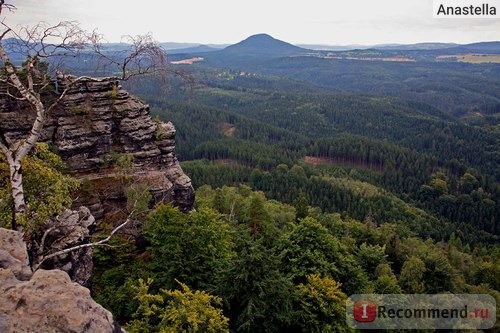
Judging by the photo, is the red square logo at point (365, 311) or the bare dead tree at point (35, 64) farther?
the red square logo at point (365, 311)

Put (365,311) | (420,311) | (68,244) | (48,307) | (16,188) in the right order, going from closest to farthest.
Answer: (48,307), (16,188), (68,244), (365,311), (420,311)

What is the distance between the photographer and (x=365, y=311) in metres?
41.7

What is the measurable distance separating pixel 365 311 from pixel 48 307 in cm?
3528

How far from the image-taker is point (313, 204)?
14962 centimetres

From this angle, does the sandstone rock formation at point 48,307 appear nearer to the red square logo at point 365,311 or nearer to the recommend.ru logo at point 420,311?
the recommend.ru logo at point 420,311

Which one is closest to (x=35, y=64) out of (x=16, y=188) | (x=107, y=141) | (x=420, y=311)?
(x=16, y=188)

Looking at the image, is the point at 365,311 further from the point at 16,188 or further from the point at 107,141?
the point at 107,141

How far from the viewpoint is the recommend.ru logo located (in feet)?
137

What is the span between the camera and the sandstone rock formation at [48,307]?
43.8ft

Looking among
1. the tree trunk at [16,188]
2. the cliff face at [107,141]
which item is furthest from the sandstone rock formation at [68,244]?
the cliff face at [107,141]

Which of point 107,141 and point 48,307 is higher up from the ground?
point 107,141

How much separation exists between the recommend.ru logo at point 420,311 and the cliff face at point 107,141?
2745cm

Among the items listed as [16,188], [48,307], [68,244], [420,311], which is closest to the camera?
[48,307]

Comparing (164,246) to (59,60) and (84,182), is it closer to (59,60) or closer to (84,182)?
(84,182)
